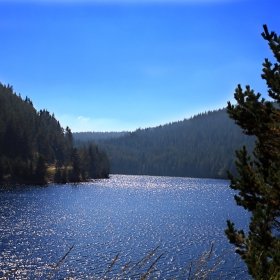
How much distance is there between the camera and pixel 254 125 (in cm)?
1295

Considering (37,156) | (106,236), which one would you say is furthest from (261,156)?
(37,156)

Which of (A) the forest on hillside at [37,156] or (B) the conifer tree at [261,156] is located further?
(A) the forest on hillside at [37,156]

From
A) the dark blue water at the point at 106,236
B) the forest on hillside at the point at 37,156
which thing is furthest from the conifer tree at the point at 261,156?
the forest on hillside at the point at 37,156

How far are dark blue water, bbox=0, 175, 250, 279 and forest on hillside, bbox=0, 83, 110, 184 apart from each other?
145 ft

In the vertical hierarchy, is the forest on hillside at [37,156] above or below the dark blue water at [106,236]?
above

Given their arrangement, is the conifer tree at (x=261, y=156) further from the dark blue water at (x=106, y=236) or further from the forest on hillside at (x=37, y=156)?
the forest on hillside at (x=37, y=156)

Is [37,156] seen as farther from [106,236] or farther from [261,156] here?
[261,156]

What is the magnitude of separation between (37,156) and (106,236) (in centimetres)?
9262

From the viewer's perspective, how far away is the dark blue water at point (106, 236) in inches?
1193

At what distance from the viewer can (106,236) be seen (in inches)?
1737

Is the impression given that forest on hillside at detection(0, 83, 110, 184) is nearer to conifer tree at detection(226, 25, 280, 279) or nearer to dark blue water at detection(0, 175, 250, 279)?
dark blue water at detection(0, 175, 250, 279)

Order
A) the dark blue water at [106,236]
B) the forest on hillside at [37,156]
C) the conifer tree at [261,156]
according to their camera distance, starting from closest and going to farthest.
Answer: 1. the conifer tree at [261,156]
2. the dark blue water at [106,236]
3. the forest on hillside at [37,156]

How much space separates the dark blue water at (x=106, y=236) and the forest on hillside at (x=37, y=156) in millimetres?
44348

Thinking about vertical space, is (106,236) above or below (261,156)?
below
